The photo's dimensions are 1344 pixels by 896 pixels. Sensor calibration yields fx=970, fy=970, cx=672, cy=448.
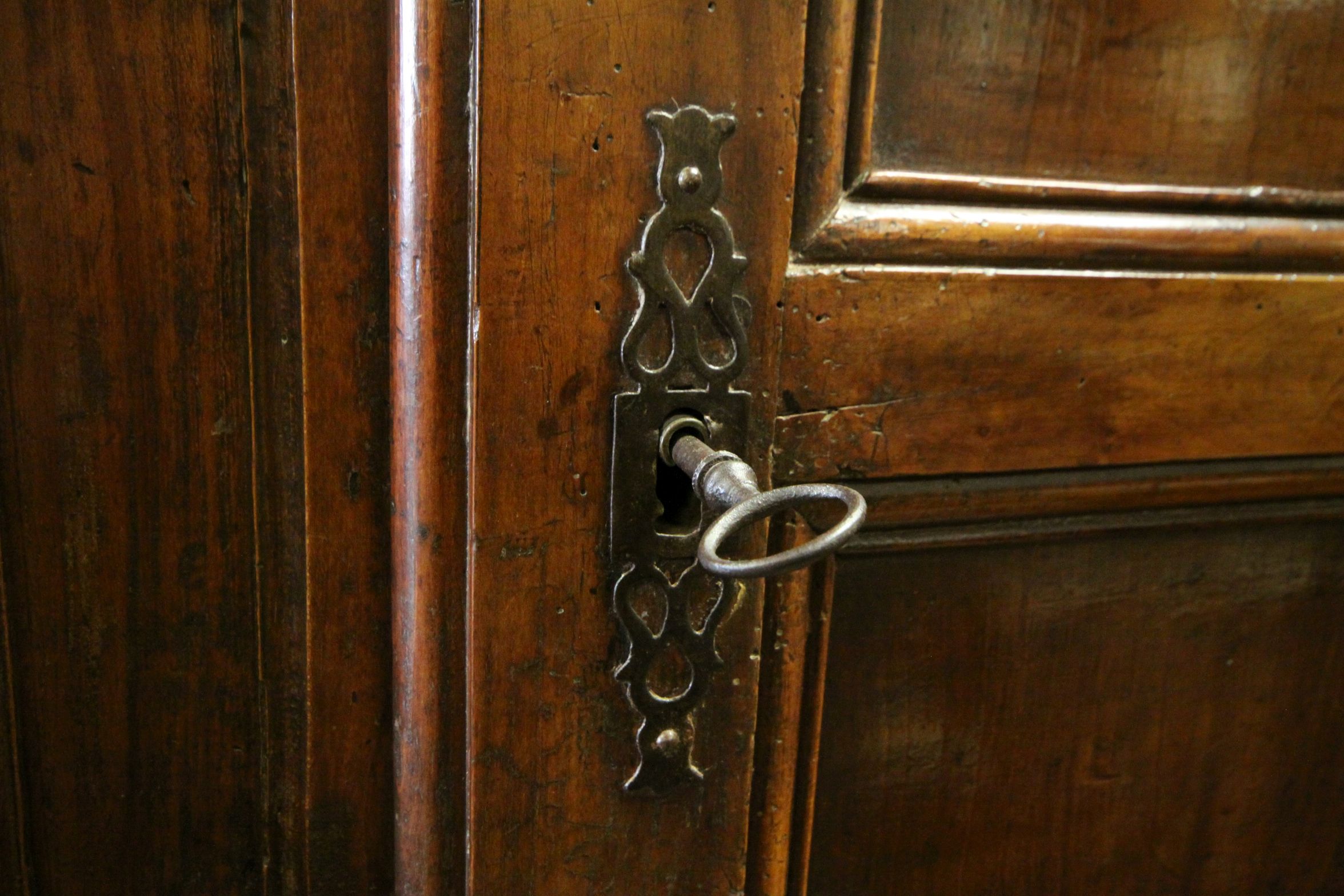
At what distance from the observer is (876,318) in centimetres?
47

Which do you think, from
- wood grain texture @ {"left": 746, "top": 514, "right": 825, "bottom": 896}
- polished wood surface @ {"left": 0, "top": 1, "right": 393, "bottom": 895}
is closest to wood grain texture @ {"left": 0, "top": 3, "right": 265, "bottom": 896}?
polished wood surface @ {"left": 0, "top": 1, "right": 393, "bottom": 895}

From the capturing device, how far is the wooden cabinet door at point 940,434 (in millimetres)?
422

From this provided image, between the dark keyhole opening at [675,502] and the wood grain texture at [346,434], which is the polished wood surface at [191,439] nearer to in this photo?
the wood grain texture at [346,434]

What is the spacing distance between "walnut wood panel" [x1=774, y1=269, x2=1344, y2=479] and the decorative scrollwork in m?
0.04

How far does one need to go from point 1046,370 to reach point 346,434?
35 centimetres

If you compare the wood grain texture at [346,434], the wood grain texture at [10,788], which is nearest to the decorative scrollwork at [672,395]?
the wood grain texture at [346,434]

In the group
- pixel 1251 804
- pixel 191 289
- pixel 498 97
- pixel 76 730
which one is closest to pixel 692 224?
pixel 498 97

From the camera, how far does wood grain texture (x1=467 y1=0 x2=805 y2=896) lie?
16.0 inches

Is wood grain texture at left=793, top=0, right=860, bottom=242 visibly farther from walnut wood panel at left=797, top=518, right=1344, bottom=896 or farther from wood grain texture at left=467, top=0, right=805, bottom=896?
walnut wood panel at left=797, top=518, right=1344, bottom=896

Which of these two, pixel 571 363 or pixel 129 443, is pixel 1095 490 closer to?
pixel 571 363

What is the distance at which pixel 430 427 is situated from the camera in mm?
420

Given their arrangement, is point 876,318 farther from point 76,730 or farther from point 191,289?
point 76,730

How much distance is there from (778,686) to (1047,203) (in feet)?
0.92

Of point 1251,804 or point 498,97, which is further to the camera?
point 1251,804
